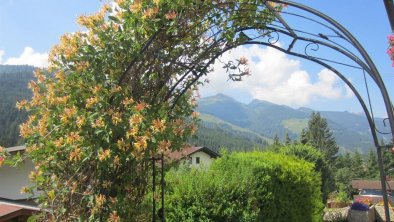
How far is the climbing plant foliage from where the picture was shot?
8.96ft

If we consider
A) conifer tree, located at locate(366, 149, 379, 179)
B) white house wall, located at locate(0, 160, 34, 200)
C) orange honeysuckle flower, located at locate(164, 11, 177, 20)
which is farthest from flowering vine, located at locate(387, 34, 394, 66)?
conifer tree, located at locate(366, 149, 379, 179)

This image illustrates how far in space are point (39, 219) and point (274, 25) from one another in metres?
2.70

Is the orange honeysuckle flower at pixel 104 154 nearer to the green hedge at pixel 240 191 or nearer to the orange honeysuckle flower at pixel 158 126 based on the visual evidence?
the orange honeysuckle flower at pixel 158 126

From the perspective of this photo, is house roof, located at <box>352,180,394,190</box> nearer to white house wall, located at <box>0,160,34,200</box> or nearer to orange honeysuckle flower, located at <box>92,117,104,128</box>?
white house wall, located at <box>0,160,34,200</box>

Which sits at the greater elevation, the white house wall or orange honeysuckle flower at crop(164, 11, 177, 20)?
orange honeysuckle flower at crop(164, 11, 177, 20)

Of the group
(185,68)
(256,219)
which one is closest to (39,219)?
(185,68)

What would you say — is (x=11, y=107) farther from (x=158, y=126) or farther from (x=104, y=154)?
(x=158, y=126)

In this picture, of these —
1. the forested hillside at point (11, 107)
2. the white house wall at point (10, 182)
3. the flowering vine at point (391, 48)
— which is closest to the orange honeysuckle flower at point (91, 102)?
the flowering vine at point (391, 48)

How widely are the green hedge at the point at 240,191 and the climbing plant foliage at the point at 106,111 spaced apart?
1.00 metres

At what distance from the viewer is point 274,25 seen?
363cm

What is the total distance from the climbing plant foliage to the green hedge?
100cm

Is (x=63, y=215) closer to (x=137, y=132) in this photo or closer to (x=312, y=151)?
(x=137, y=132)

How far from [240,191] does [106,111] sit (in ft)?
12.9

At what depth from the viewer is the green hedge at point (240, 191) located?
18.4 feet
